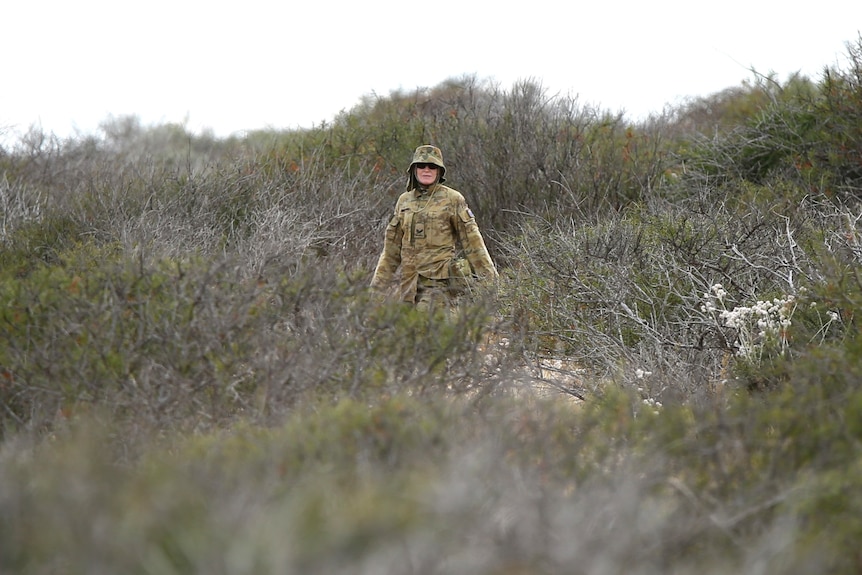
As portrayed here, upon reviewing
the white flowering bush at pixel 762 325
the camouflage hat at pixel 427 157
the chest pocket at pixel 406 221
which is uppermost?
the camouflage hat at pixel 427 157

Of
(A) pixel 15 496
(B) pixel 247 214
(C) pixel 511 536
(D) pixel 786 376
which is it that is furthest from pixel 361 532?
(B) pixel 247 214

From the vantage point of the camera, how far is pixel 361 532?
234 cm

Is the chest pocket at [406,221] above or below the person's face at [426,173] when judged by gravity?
below

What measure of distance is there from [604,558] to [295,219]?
828 cm

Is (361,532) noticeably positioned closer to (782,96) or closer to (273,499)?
(273,499)

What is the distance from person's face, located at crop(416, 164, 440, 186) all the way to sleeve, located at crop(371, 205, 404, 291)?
294mm

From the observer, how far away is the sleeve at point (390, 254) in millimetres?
7508

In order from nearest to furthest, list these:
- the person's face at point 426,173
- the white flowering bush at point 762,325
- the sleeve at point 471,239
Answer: the white flowering bush at point 762,325 < the sleeve at point 471,239 < the person's face at point 426,173

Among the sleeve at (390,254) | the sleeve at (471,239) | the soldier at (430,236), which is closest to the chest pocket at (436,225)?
the soldier at (430,236)

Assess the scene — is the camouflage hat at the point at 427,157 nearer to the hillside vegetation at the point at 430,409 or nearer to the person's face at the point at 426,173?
the person's face at the point at 426,173

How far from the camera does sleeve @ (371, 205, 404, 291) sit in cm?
751

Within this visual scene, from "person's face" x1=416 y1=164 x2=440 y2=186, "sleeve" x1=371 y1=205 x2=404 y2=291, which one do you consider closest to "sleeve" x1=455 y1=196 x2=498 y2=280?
"person's face" x1=416 y1=164 x2=440 y2=186

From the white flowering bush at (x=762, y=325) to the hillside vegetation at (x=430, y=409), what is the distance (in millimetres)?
27

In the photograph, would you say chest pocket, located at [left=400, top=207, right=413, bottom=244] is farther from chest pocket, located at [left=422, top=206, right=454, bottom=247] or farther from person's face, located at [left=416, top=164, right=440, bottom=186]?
person's face, located at [left=416, top=164, right=440, bottom=186]
